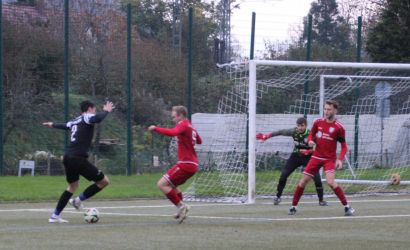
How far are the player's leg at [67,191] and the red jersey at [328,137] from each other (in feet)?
14.8

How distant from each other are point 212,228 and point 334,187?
3353mm

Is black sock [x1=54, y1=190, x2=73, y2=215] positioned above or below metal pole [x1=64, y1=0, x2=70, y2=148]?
below

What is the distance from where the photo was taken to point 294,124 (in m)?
24.8

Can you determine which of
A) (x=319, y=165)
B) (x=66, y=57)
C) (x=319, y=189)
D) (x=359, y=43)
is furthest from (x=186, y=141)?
(x=359, y=43)

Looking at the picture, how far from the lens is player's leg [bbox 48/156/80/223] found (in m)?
14.9

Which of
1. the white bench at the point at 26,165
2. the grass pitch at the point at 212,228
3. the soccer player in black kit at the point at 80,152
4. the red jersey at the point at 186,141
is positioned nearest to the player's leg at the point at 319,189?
the grass pitch at the point at 212,228

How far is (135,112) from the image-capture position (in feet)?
91.9

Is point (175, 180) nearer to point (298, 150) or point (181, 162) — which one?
point (181, 162)

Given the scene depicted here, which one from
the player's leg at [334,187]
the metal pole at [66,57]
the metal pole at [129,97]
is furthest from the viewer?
the metal pole at [129,97]

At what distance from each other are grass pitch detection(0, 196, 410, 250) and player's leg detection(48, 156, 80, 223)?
0.81 ft

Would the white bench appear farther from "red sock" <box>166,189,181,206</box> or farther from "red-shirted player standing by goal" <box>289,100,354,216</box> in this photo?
"red sock" <box>166,189,181,206</box>

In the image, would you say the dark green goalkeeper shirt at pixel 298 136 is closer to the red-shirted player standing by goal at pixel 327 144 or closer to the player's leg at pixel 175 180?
the red-shirted player standing by goal at pixel 327 144

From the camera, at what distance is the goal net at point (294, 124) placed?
2183 centimetres

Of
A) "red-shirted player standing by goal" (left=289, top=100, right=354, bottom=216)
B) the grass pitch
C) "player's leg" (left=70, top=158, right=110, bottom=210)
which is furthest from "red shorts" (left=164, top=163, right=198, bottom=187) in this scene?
"red-shirted player standing by goal" (left=289, top=100, right=354, bottom=216)
